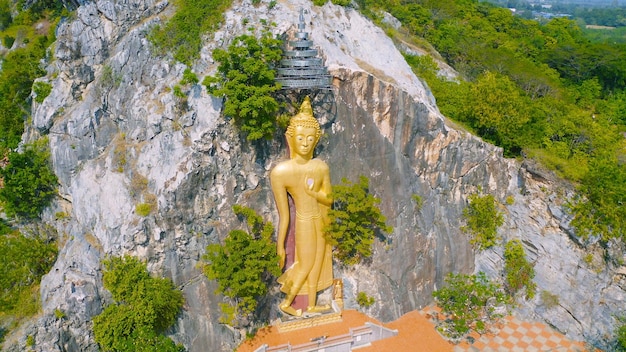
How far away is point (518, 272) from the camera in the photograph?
18969mm

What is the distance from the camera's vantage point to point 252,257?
1544 cm

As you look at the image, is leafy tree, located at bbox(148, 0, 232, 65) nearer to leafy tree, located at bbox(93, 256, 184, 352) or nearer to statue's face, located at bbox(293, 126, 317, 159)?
statue's face, located at bbox(293, 126, 317, 159)

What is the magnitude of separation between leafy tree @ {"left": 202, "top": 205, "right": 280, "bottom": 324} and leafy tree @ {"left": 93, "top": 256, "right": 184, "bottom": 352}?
1.79 metres

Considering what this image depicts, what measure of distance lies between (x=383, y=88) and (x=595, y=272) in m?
11.7

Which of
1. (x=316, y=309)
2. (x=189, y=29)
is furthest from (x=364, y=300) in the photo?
(x=189, y=29)

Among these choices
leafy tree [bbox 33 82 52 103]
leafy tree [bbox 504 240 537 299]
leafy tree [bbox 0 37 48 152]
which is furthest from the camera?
leafy tree [bbox 0 37 48 152]

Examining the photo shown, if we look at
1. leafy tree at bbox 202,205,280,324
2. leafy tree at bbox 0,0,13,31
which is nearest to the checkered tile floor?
leafy tree at bbox 202,205,280,324

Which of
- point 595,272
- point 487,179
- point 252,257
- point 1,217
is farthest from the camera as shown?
point 1,217

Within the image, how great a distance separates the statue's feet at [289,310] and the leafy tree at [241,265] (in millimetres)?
1426

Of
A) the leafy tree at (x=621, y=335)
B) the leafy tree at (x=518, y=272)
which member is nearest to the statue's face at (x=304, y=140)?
the leafy tree at (x=518, y=272)

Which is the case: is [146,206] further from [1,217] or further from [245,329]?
[1,217]

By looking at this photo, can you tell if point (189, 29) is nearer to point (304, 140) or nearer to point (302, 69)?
point (302, 69)

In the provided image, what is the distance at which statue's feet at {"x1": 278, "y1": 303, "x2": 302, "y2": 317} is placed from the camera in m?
17.2

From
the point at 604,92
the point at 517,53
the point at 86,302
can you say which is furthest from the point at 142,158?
the point at 604,92
